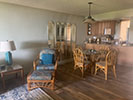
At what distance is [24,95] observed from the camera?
2398 mm

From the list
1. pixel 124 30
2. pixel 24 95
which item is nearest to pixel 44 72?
pixel 24 95

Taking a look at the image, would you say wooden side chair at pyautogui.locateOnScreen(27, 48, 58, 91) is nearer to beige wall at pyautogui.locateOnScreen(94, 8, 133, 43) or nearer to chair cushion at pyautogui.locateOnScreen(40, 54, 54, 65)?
chair cushion at pyautogui.locateOnScreen(40, 54, 54, 65)

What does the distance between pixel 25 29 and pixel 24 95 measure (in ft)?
7.22

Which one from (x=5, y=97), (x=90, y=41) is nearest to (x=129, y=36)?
(x=90, y=41)

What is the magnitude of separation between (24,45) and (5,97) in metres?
1.80

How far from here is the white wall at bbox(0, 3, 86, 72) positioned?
125 inches

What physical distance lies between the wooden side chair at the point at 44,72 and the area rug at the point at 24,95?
13 centimetres

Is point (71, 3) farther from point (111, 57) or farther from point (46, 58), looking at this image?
point (111, 57)

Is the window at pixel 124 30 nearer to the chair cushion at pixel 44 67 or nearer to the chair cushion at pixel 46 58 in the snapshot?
the chair cushion at pixel 46 58

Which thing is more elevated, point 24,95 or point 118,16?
point 118,16

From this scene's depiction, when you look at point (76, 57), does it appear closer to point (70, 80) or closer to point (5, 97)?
point (70, 80)

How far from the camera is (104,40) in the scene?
18.8ft

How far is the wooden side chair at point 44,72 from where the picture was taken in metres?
2.54

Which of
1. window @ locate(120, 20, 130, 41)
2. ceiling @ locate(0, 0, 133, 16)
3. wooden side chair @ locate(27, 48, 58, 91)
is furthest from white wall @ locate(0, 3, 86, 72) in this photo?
window @ locate(120, 20, 130, 41)
